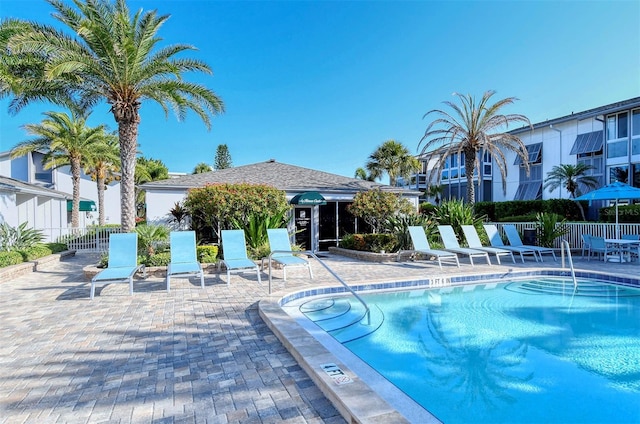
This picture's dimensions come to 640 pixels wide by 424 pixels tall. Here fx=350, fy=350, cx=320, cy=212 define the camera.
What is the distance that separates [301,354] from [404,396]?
4.38 feet

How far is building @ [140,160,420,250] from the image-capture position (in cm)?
1606

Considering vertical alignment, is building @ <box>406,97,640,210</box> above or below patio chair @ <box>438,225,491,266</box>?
above

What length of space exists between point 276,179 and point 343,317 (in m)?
12.6

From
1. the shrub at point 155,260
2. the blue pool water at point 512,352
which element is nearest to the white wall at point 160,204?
the shrub at point 155,260

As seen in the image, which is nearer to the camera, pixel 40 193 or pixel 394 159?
pixel 40 193

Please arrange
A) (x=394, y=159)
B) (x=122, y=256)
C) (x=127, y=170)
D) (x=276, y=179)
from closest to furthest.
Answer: (x=122, y=256), (x=127, y=170), (x=276, y=179), (x=394, y=159)

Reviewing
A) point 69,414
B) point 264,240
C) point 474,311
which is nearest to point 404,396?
point 69,414

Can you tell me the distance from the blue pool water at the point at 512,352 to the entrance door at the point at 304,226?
9.05m

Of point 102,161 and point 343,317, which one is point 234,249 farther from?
point 102,161

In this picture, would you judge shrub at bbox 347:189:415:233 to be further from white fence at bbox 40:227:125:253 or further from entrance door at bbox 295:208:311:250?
white fence at bbox 40:227:125:253

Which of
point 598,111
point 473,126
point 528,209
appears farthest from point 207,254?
point 598,111

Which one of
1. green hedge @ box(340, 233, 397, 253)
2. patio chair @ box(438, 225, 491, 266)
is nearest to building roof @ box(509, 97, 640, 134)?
patio chair @ box(438, 225, 491, 266)

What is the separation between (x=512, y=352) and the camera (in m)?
5.77

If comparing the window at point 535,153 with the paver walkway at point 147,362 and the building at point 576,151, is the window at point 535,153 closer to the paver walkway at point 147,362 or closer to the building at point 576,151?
the building at point 576,151
